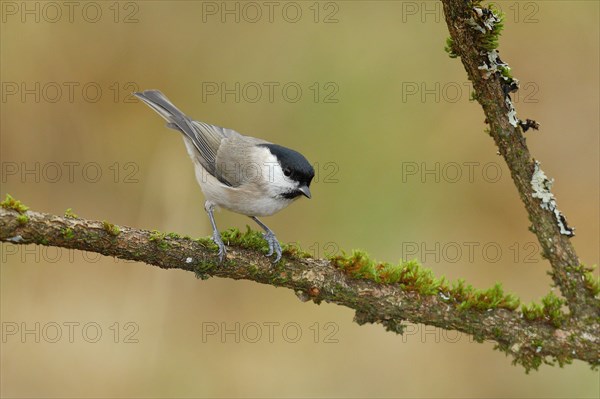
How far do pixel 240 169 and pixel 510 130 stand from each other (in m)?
2.08

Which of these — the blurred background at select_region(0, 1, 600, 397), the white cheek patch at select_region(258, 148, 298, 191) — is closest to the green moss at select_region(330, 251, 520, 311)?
the white cheek patch at select_region(258, 148, 298, 191)

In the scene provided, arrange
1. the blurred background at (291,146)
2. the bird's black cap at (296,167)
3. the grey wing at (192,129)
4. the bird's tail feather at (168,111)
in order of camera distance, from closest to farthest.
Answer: the bird's black cap at (296,167), the grey wing at (192,129), the bird's tail feather at (168,111), the blurred background at (291,146)

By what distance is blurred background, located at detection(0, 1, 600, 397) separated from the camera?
594 cm

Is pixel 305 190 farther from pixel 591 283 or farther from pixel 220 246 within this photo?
pixel 591 283

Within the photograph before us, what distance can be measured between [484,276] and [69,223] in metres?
4.88

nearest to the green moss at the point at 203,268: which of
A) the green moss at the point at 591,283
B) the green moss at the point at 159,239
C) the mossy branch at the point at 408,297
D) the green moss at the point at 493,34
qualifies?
the mossy branch at the point at 408,297

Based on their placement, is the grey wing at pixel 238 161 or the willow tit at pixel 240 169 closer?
the willow tit at pixel 240 169

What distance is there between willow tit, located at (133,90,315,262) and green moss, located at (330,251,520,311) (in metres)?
0.70

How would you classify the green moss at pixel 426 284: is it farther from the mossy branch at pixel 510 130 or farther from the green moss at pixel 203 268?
the green moss at pixel 203 268

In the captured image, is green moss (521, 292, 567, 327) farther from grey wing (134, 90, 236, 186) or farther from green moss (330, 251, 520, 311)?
grey wing (134, 90, 236, 186)

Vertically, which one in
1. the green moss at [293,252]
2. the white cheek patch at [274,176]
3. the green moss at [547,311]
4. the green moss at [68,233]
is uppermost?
the white cheek patch at [274,176]

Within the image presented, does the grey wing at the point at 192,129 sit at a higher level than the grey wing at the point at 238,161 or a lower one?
higher

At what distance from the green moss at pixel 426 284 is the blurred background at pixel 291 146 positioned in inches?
110

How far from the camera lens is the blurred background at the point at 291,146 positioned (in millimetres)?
5941
